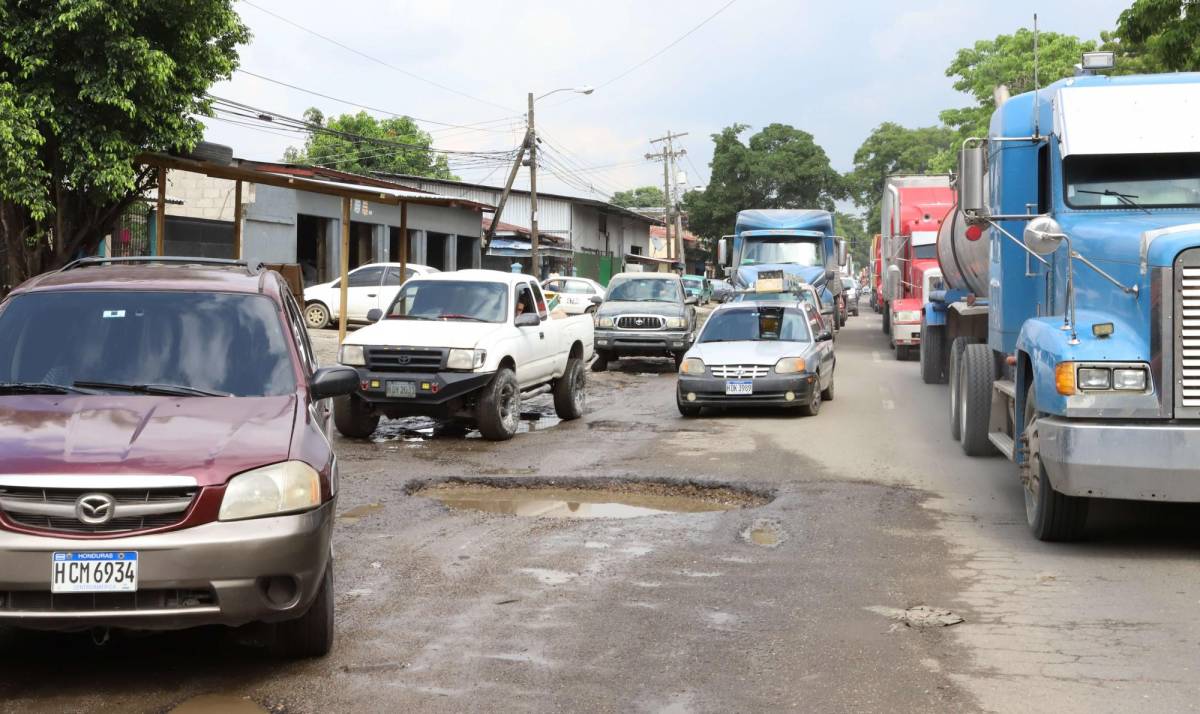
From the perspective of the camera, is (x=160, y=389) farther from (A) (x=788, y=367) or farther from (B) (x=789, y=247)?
(B) (x=789, y=247)

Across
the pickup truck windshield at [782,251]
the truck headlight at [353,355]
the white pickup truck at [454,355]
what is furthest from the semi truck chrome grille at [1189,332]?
the pickup truck windshield at [782,251]

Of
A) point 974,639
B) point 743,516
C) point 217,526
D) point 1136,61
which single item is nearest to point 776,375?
point 743,516

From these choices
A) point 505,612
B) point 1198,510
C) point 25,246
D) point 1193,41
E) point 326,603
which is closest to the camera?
point 326,603

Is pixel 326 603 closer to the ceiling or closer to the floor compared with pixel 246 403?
closer to the floor

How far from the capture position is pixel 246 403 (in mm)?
5695

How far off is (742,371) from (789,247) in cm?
1536

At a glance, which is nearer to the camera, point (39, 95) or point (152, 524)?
point (152, 524)

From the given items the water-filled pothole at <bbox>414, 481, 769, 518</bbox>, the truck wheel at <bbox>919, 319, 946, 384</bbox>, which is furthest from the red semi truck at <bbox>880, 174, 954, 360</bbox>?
the water-filled pothole at <bbox>414, 481, 769, 518</bbox>

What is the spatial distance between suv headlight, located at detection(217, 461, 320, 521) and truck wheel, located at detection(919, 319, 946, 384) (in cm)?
1558

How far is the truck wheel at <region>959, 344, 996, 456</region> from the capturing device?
12086 millimetres

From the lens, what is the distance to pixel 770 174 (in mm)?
75000

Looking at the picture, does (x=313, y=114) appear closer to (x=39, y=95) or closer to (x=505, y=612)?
(x=39, y=95)

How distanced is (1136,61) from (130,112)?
27.0 metres

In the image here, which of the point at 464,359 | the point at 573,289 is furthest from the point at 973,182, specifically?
the point at 573,289
